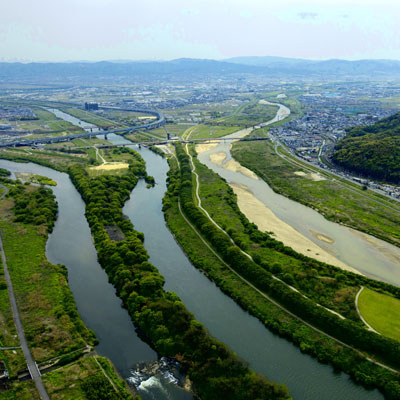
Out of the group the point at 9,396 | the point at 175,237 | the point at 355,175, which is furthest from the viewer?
the point at 355,175

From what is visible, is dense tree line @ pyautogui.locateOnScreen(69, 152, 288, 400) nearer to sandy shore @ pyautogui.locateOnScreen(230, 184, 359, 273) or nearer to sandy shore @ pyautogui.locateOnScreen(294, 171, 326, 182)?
sandy shore @ pyautogui.locateOnScreen(230, 184, 359, 273)

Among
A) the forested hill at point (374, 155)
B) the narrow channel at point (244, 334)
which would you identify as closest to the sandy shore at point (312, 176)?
the forested hill at point (374, 155)

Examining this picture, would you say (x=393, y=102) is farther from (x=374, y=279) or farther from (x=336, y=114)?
(x=374, y=279)

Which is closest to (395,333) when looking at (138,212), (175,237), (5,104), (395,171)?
(175,237)

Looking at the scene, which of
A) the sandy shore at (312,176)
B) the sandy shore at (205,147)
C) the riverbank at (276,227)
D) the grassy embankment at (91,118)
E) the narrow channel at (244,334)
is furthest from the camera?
the grassy embankment at (91,118)

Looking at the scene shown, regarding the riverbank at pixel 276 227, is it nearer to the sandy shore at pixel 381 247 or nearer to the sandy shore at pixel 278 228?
the sandy shore at pixel 278 228

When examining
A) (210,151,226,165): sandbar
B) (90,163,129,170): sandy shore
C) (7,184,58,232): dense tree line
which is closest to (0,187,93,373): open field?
(7,184,58,232): dense tree line

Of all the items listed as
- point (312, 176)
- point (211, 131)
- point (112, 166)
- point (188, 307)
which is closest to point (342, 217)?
point (312, 176)
